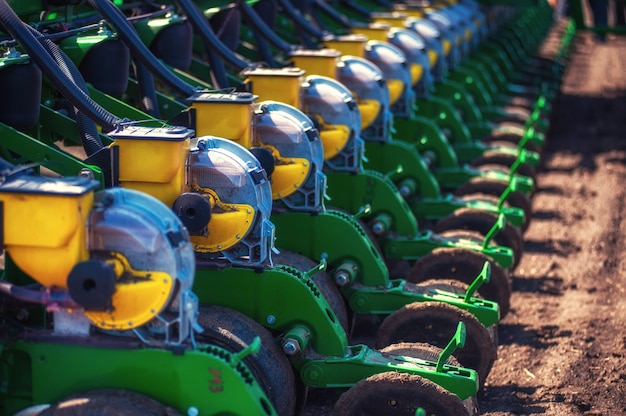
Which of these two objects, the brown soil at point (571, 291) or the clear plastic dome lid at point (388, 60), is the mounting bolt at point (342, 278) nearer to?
the brown soil at point (571, 291)

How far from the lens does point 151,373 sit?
4.72 metres

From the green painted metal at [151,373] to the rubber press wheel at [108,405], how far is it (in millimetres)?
61

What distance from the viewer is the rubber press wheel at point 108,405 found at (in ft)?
14.8

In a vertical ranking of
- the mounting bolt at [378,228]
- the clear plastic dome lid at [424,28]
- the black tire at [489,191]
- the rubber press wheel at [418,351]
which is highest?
the clear plastic dome lid at [424,28]

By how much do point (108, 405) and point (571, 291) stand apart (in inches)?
201

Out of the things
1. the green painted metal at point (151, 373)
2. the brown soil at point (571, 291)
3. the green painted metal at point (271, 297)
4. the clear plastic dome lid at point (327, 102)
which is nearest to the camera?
the green painted metal at point (151, 373)

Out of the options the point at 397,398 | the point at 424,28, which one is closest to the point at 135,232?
the point at 397,398

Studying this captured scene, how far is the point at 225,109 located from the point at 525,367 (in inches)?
96.6

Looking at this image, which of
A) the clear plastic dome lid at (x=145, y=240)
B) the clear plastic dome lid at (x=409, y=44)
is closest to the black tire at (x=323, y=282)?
the clear plastic dome lid at (x=145, y=240)

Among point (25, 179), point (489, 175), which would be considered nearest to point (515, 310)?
point (489, 175)

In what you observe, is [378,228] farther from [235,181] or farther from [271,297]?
[235,181]

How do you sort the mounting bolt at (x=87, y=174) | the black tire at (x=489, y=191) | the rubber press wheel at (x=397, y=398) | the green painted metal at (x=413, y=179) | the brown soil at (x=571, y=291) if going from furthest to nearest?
the black tire at (x=489, y=191), the green painted metal at (x=413, y=179), the brown soil at (x=571, y=291), the rubber press wheel at (x=397, y=398), the mounting bolt at (x=87, y=174)

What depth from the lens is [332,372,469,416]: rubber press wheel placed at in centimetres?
539

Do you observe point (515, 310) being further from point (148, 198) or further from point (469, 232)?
point (148, 198)
